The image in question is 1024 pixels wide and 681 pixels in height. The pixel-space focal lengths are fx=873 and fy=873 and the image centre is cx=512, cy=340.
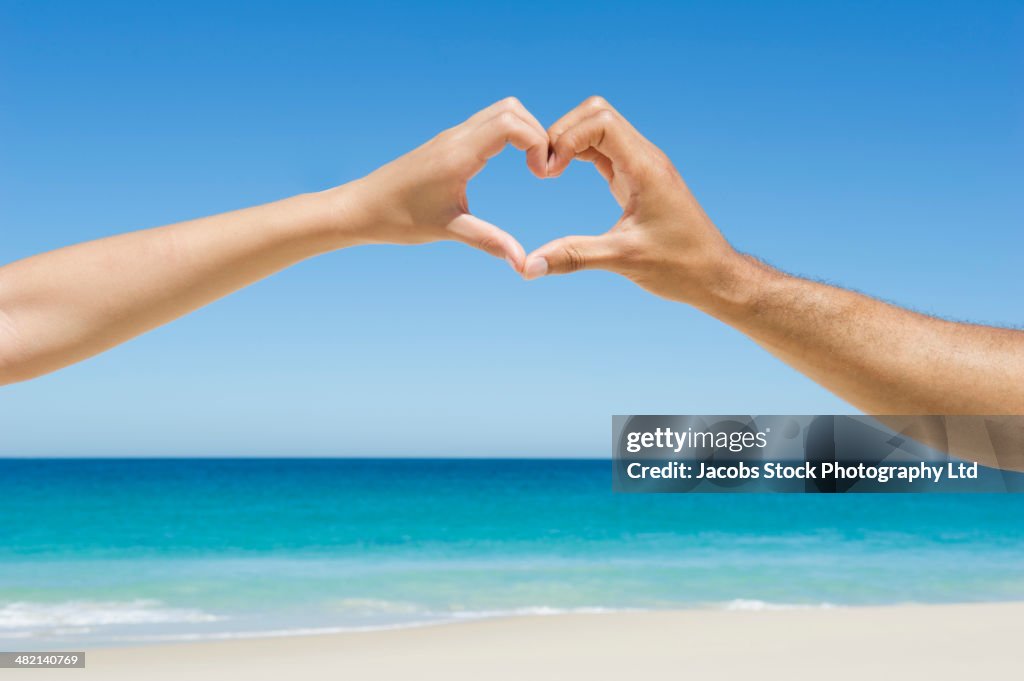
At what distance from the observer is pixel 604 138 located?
7.59 ft

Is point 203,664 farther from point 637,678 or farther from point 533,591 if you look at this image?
point 533,591

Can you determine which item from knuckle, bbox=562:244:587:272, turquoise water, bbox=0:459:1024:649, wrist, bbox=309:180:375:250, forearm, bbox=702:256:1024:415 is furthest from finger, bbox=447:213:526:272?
turquoise water, bbox=0:459:1024:649

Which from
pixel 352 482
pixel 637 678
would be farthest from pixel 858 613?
pixel 352 482

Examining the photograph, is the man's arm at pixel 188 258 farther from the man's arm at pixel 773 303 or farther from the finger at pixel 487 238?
the man's arm at pixel 773 303

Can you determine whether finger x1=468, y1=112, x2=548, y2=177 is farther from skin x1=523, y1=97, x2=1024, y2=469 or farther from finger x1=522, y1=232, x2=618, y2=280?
finger x1=522, y1=232, x2=618, y2=280

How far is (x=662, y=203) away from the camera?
2.26 m

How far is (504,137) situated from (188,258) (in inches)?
32.6

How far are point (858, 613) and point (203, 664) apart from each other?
7266 millimetres

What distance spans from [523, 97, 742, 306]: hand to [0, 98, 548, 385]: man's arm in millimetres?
315

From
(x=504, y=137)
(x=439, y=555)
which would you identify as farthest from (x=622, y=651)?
(x=439, y=555)

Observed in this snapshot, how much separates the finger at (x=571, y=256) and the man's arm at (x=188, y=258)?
0.88ft

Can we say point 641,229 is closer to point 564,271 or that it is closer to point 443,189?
point 564,271

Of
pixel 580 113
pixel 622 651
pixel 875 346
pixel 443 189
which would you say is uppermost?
pixel 580 113

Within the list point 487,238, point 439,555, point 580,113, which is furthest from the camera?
point 439,555
